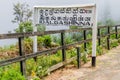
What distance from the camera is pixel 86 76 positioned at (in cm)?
852

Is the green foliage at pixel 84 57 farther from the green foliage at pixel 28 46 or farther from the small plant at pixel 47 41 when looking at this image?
the small plant at pixel 47 41

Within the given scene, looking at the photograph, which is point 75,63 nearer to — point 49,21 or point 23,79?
point 49,21

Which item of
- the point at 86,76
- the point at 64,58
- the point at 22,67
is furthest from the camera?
the point at 64,58

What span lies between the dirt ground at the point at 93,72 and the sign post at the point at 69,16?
431 millimetres

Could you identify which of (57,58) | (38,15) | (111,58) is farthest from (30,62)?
(111,58)

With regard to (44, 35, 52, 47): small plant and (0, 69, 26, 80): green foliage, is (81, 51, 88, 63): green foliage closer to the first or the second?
(44, 35, 52, 47): small plant

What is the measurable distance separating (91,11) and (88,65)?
1566 mm

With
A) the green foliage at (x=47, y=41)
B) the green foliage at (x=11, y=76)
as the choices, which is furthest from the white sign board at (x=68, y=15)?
the green foliage at (x=11, y=76)

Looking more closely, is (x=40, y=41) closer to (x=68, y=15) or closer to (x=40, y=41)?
(x=40, y=41)

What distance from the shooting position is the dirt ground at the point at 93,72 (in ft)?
27.4

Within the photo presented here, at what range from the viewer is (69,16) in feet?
31.3

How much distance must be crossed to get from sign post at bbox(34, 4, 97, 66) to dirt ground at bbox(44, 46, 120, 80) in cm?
43

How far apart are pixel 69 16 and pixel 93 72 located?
166 centimetres

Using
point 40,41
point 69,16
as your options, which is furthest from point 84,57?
point 40,41
